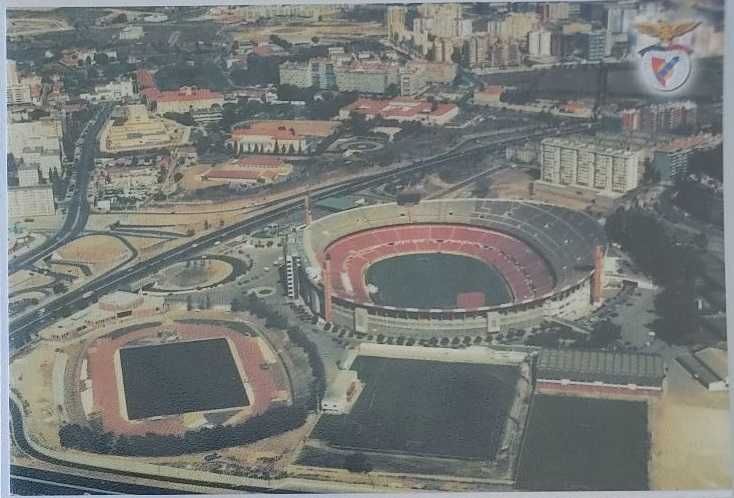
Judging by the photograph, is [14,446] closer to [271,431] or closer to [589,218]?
[271,431]

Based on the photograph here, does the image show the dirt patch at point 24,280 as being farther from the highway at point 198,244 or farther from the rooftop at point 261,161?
the rooftop at point 261,161

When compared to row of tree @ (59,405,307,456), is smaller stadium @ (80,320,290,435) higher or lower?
higher

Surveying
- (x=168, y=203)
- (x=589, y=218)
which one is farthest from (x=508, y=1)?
(x=168, y=203)

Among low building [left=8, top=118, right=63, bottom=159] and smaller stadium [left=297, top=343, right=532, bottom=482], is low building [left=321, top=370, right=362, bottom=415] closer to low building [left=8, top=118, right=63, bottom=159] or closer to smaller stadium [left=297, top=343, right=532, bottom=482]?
smaller stadium [left=297, top=343, right=532, bottom=482]

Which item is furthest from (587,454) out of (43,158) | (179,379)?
(43,158)

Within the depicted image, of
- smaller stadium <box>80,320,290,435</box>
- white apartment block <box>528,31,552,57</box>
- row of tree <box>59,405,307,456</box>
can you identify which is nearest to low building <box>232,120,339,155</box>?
smaller stadium <box>80,320,290,435</box>

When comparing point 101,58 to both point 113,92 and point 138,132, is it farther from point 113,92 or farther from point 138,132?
point 138,132
